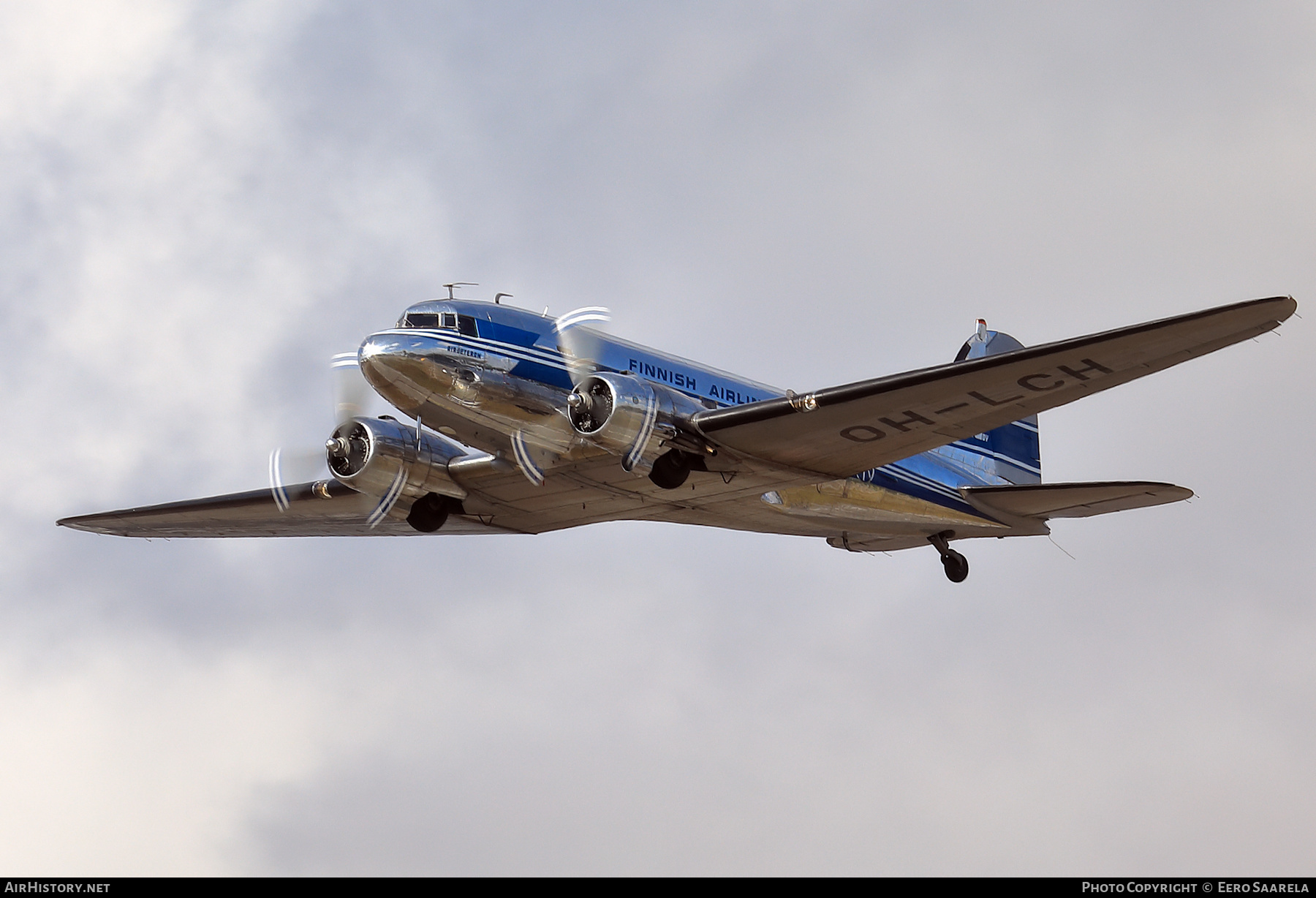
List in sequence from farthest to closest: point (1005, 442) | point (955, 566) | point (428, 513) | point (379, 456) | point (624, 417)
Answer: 1. point (1005, 442)
2. point (955, 566)
3. point (428, 513)
4. point (379, 456)
5. point (624, 417)

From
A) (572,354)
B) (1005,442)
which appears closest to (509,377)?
(572,354)

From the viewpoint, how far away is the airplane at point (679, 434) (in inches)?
829

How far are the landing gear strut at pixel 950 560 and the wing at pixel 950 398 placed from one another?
4884 mm

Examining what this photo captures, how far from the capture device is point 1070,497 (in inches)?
1025

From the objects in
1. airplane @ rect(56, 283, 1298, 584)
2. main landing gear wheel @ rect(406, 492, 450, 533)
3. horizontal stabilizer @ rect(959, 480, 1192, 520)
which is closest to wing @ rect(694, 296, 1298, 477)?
airplane @ rect(56, 283, 1298, 584)

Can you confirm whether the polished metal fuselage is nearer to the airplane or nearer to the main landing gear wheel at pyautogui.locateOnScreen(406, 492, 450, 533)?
the airplane

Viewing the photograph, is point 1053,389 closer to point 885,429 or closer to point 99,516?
point 885,429

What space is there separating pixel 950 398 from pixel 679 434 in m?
4.16

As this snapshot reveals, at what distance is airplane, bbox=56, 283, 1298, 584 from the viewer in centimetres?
2105

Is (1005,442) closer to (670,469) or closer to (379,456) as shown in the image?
(670,469)

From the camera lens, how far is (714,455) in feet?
74.0

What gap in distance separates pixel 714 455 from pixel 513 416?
10.6ft

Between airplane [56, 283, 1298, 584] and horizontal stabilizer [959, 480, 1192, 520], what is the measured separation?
4cm

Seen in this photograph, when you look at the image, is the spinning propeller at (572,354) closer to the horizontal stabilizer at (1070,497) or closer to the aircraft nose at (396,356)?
the aircraft nose at (396,356)
